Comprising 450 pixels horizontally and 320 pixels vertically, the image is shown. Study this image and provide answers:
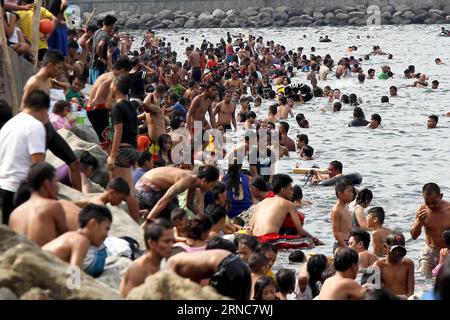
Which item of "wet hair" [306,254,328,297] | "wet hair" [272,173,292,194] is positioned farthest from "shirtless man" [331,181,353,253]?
"wet hair" [306,254,328,297]

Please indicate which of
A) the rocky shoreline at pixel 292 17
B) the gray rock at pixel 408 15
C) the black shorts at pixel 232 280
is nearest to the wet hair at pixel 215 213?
the black shorts at pixel 232 280

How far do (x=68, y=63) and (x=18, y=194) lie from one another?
8202 millimetres

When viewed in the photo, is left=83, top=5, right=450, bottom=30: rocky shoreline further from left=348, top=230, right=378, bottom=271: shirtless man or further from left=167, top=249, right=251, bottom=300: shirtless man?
left=167, top=249, right=251, bottom=300: shirtless man

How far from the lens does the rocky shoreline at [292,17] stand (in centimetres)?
6272

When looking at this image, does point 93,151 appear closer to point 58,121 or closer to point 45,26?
point 58,121

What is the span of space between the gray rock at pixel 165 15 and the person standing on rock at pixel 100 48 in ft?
145

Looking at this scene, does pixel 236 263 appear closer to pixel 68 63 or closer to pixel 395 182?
pixel 68 63

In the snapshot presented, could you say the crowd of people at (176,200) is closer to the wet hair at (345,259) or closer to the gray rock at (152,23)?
the wet hair at (345,259)

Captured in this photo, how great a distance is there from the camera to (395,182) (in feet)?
67.9

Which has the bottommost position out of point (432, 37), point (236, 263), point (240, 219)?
point (432, 37)

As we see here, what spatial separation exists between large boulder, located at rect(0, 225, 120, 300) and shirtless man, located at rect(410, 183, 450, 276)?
242 inches

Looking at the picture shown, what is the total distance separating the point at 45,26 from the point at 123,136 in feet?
11.4

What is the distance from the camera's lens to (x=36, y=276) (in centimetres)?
705

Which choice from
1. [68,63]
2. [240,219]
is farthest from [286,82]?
[240,219]
